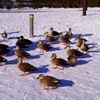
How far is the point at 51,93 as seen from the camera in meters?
4.55

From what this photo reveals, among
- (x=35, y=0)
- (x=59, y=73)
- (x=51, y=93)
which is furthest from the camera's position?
(x=35, y=0)

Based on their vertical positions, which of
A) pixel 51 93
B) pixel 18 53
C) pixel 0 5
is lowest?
pixel 51 93

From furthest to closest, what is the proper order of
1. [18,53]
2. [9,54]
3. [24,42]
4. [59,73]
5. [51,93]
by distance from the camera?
[24,42] → [9,54] → [18,53] → [59,73] → [51,93]

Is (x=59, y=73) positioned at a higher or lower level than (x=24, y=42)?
lower

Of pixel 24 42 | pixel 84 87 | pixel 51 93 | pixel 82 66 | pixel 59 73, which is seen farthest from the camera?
pixel 24 42

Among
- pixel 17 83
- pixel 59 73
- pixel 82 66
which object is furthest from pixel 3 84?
pixel 82 66

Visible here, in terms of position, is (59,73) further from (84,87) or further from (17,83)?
(17,83)

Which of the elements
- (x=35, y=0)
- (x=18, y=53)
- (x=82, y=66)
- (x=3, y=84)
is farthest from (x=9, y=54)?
(x=35, y=0)

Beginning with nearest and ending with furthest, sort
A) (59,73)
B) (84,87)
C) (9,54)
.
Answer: (84,87)
(59,73)
(9,54)

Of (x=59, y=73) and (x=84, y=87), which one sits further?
(x=59, y=73)

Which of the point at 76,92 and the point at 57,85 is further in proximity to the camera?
the point at 57,85

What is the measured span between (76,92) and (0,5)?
4103cm

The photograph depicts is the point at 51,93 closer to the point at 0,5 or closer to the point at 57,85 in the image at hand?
the point at 57,85

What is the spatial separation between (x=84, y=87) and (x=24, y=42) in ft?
15.7
